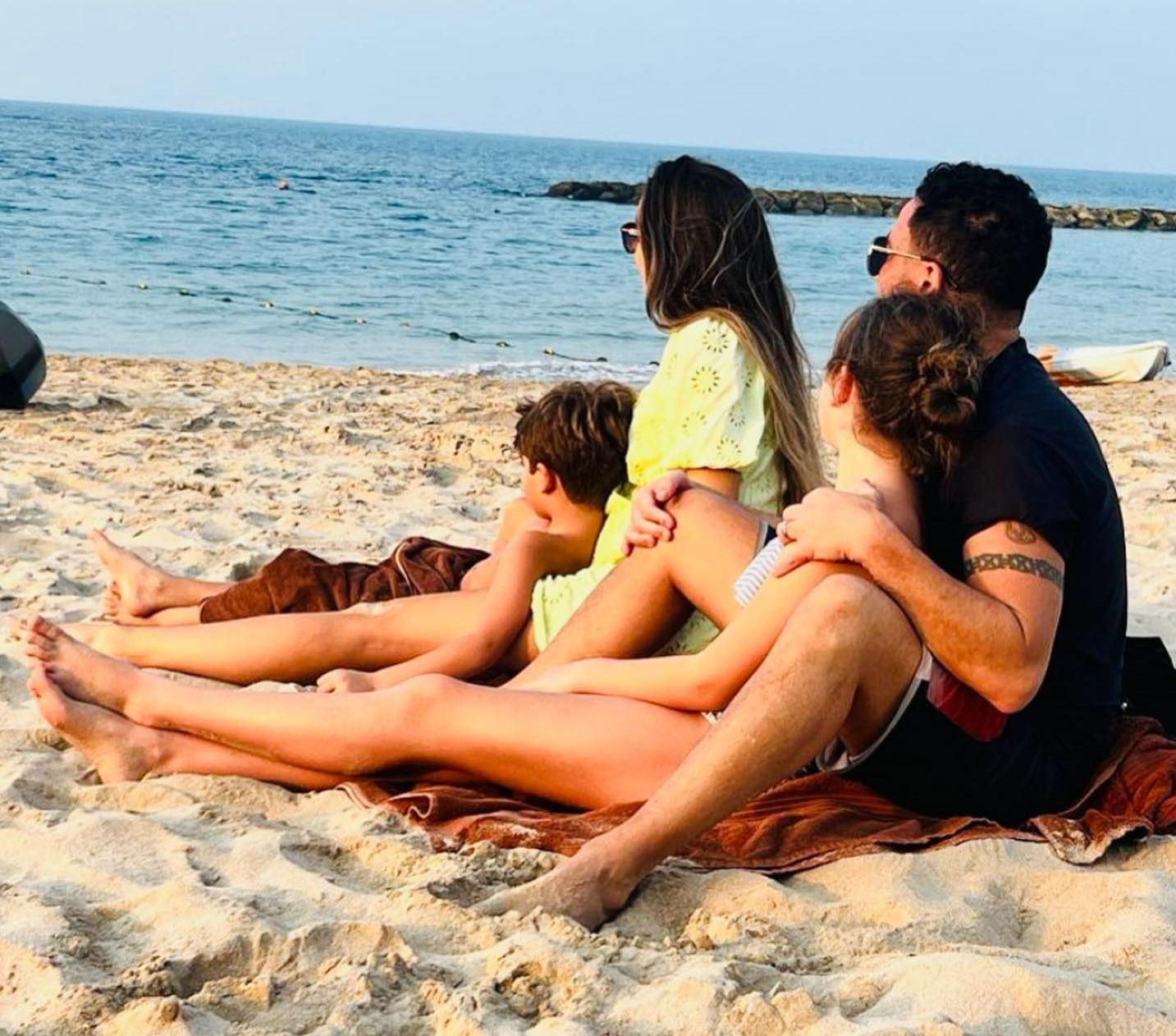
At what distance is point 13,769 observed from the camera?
346cm

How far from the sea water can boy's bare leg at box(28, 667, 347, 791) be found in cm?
197

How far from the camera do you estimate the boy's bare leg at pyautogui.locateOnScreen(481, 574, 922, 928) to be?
2809 millimetres

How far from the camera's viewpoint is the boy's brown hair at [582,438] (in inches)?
160

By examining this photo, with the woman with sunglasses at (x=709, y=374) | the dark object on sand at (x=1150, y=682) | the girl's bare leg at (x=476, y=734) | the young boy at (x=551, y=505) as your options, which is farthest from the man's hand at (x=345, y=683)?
the dark object on sand at (x=1150, y=682)

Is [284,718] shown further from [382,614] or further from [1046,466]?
[1046,466]

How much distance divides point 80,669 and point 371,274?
17373 mm

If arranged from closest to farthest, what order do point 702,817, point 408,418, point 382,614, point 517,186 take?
point 702,817, point 382,614, point 408,418, point 517,186

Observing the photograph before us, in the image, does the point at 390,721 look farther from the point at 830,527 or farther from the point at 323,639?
the point at 830,527

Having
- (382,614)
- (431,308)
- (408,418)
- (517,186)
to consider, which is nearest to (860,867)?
(382,614)

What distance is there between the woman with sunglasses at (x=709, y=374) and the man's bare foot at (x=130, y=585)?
3.96 ft

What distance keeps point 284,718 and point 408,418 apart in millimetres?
5749

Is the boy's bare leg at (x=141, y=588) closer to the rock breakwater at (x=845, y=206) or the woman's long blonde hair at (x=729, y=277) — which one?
the woman's long blonde hair at (x=729, y=277)

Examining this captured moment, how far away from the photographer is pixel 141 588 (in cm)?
471

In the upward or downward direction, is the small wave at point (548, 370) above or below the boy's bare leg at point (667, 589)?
below
